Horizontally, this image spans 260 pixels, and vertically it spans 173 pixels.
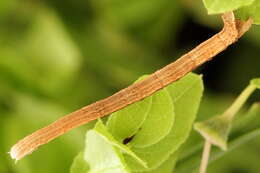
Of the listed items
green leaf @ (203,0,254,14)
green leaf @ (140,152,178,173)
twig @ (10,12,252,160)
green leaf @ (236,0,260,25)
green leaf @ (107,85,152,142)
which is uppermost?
green leaf @ (203,0,254,14)

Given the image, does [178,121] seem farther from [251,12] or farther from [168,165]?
[251,12]

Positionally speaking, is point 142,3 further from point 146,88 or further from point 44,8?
point 146,88

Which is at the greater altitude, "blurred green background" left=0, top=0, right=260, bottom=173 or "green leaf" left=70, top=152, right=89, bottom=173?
"green leaf" left=70, top=152, right=89, bottom=173

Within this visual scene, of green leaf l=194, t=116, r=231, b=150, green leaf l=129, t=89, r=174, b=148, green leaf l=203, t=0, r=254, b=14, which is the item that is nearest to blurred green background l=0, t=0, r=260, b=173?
green leaf l=194, t=116, r=231, b=150

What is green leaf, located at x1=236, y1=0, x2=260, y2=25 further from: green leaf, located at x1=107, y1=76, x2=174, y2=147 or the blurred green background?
the blurred green background

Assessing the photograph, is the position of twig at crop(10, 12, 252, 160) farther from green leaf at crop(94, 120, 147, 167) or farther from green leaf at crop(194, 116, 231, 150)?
green leaf at crop(194, 116, 231, 150)

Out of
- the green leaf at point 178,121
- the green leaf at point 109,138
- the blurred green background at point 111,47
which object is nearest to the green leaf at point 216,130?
the green leaf at point 178,121

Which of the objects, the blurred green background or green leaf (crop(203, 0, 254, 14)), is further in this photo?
the blurred green background

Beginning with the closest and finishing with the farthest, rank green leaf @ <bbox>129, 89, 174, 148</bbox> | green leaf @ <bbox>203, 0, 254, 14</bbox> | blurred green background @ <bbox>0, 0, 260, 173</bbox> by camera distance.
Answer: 1. green leaf @ <bbox>203, 0, 254, 14</bbox>
2. green leaf @ <bbox>129, 89, 174, 148</bbox>
3. blurred green background @ <bbox>0, 0, 260, 173</bbox>

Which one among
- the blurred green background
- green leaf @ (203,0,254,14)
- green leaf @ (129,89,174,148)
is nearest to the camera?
Answer: green leaf @ (203,0,254,14)

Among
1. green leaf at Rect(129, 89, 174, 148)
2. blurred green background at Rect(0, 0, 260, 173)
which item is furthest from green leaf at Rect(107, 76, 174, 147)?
blurred green background at Rect(0, 0, 260, 173)

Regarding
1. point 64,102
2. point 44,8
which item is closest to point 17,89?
point 64,102
